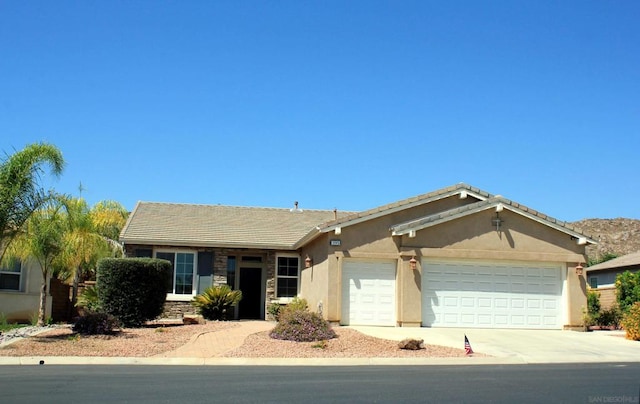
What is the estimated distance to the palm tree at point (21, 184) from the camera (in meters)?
15.8

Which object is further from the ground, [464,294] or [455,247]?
[455,247]

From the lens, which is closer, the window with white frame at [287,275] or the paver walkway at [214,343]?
the paver walkway at [214,343]

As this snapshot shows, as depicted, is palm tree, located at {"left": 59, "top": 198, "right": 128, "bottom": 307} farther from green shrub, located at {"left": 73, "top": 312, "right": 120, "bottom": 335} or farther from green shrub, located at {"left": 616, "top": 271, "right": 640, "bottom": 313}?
green shrub, located at {"left": 616, "top": 271, "right": 640, "bottom": 313}

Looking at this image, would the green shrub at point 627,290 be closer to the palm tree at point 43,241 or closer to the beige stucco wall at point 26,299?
the palm tree at point 43,241

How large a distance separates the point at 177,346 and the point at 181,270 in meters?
8.94

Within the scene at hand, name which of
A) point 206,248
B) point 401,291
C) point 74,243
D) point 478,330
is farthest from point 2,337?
point 478,330

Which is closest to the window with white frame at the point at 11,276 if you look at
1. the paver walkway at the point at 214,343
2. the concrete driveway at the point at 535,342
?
the paver walkway at the point at 214,343

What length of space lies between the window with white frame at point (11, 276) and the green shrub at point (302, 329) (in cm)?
991

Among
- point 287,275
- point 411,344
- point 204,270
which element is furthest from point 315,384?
point 287,275

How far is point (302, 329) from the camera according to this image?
17.0 meters

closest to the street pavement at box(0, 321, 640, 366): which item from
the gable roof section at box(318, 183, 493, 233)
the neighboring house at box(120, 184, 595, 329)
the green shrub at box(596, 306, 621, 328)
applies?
the neighboring house at box(120, 184, 595, 329)

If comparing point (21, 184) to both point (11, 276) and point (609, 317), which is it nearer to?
point (11, 276)

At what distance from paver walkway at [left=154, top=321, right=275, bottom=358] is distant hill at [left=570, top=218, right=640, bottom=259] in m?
42.1

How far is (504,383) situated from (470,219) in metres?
10.8
